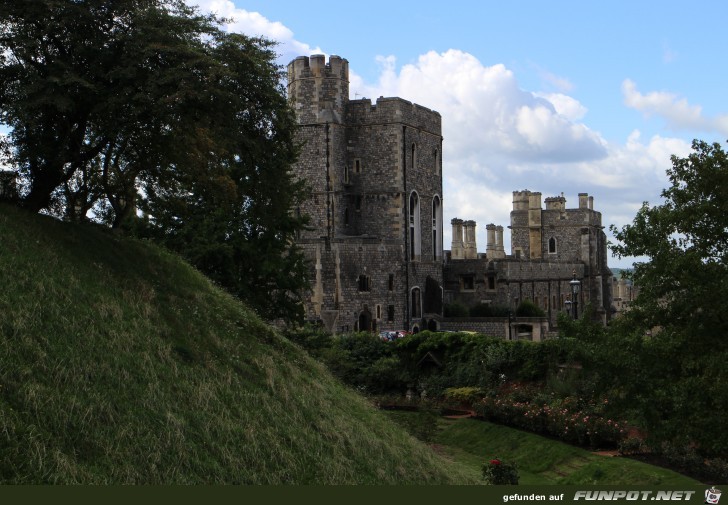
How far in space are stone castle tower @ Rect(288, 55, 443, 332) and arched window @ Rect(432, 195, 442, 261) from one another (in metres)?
1.49

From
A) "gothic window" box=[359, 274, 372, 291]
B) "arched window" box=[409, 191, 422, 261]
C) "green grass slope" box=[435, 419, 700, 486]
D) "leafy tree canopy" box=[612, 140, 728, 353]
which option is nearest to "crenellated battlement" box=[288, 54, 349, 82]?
"arched window" box=[409, 191, 422, 261]

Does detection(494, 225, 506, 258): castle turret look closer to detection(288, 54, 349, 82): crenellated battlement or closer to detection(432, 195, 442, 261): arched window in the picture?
detection(432, 195, 442, 261): arched window

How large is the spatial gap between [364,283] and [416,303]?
4793 mm

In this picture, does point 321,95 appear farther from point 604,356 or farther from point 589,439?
point 604,356

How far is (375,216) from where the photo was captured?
51.9 meters

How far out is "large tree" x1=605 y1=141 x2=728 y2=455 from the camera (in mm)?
15352

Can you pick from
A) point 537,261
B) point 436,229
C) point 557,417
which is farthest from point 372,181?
point 557,417

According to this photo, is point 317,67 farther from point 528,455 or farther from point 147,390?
point 147,390

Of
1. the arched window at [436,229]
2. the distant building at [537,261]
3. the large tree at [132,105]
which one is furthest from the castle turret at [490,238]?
the large tree at [132,105]

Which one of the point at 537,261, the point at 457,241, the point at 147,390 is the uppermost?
the point at 457,241

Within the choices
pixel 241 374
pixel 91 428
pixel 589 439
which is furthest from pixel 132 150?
pixel 589 439

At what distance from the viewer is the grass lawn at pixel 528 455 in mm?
19414

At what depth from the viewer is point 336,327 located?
46.8 metres

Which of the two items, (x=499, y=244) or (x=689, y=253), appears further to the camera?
(x=499, y=244)
